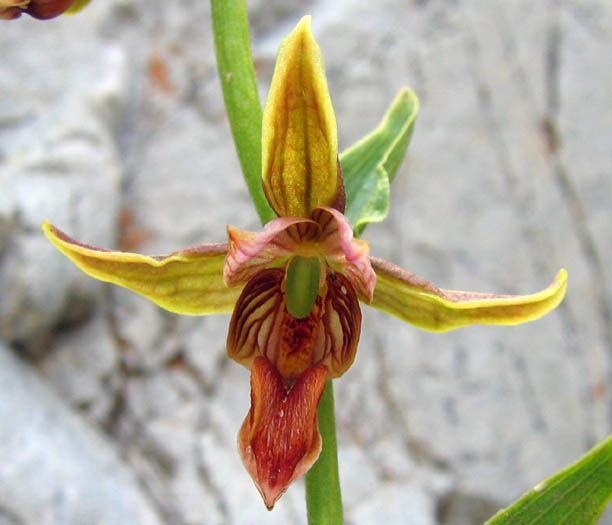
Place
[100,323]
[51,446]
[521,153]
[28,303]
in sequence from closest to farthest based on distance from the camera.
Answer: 1. [51,446]
2. [28,303]
3. [100,323]
4. [521,153]

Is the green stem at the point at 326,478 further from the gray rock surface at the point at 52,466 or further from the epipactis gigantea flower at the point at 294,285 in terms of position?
the gray rock surface at the point at 52,466

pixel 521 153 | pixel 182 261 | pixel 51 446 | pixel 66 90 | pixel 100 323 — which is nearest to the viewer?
A: pixel 182 261

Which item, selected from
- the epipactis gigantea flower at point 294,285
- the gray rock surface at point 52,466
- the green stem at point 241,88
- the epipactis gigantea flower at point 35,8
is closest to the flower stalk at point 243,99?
the green stem at point 241,88

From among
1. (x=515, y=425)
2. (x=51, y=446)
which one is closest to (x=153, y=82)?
(x=51, y=446)

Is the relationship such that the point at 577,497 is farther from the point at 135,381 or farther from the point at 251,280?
the point at 135,381

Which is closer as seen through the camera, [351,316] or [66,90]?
[351,316]

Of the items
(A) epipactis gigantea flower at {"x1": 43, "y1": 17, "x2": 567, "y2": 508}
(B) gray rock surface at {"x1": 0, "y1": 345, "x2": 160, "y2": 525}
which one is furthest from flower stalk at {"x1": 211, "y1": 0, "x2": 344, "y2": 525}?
(B) gray rock surface at {"x1": 0, "y1": 345, "x2": 160, "y2": 525}
